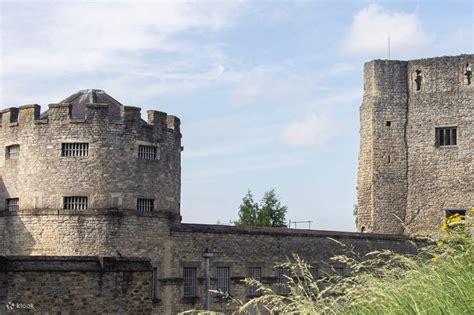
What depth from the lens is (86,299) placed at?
2222 cm

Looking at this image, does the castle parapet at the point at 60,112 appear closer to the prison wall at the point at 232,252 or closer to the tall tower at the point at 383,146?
the prison wall at the point at 232,252

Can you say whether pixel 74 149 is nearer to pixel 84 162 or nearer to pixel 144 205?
pixel 84 162

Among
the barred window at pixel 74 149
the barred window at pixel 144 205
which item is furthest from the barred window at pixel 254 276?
the barred window at pixel 74 149

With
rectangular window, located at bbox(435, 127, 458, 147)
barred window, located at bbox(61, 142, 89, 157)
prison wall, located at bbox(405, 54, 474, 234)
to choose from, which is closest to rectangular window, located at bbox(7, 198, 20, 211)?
barred window, located at bbox(61, 142, 89, 157)

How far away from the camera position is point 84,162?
85.4ft

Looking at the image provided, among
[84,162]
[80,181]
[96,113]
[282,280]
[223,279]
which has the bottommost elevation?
[282,280]

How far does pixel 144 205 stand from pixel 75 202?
7.79 feet

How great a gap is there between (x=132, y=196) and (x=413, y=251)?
15.4 m

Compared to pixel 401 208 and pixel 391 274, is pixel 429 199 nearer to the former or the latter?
pixel 401 208

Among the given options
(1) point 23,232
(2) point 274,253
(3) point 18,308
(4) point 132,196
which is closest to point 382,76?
(2) point 274,253

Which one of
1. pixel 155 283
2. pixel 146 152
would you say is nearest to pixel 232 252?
pixel 155 283

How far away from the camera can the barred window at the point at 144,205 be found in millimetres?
26547

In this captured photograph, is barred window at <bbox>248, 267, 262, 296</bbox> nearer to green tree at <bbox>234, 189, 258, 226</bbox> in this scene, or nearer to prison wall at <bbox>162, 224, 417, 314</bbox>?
prison wall at <bbox>162, 224, 417, 314</bbox>

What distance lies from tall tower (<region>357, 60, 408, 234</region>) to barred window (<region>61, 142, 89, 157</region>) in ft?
58.9
